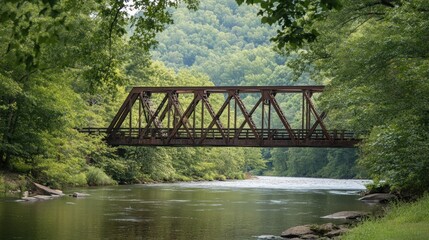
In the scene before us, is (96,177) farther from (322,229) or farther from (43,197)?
(322,229)

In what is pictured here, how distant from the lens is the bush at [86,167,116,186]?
44031 mm

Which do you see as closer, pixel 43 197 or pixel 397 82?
pixel 397 82

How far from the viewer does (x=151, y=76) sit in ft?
198

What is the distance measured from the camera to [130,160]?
51.7 meters

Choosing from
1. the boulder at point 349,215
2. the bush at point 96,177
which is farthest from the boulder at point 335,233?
the bush at point 96,177

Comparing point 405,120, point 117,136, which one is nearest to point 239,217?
point 405,120

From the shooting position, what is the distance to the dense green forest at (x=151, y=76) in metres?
8.98

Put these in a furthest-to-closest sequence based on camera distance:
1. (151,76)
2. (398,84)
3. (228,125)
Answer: (151,76) → (228,125) → (398,84)

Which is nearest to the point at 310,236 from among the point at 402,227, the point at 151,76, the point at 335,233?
the point at 335,233

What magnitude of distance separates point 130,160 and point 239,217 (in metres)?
29.1

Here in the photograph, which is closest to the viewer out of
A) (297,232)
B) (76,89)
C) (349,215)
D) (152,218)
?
(297,232)

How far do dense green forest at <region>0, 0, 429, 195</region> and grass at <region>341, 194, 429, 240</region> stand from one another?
137 cm

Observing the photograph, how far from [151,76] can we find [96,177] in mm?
17858

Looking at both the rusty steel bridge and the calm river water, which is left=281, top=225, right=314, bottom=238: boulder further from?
the rusty steel bridge
